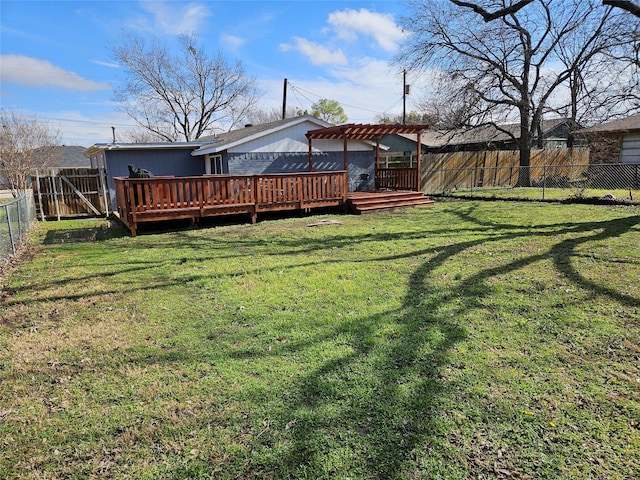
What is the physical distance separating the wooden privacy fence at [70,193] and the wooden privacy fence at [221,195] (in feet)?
12.9

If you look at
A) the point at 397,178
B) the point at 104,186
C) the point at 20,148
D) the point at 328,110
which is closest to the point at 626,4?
the point at 397,178

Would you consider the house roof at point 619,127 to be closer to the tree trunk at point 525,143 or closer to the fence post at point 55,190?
the tree trunk at point 525,143

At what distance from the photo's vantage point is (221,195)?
34.8ft

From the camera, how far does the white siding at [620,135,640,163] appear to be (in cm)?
2000

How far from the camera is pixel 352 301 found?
4660mm

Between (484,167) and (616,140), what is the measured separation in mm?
7662

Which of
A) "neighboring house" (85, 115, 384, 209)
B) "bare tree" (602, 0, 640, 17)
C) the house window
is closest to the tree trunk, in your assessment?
"neighboring house" (85, 115, 384, 209)

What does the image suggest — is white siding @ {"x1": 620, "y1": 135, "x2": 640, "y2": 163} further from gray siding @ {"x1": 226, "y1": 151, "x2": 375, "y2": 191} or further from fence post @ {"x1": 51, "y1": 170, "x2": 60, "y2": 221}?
fence post @ {"x1": 51, "y1": 170, "x2": 60, "y2": 221}

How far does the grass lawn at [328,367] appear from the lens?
2.32 meters

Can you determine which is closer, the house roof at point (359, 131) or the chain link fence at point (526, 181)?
the house roof at point (359, 131)

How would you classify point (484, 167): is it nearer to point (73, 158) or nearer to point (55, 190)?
point (55, 190)

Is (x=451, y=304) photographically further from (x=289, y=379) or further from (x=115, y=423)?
(x=115, y=423)

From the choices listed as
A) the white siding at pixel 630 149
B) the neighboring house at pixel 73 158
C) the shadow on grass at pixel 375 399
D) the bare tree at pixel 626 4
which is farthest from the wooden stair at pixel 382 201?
the neighboring house at pixel 73 158

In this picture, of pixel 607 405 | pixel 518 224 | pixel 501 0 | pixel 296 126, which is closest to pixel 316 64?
pixel 501 0
